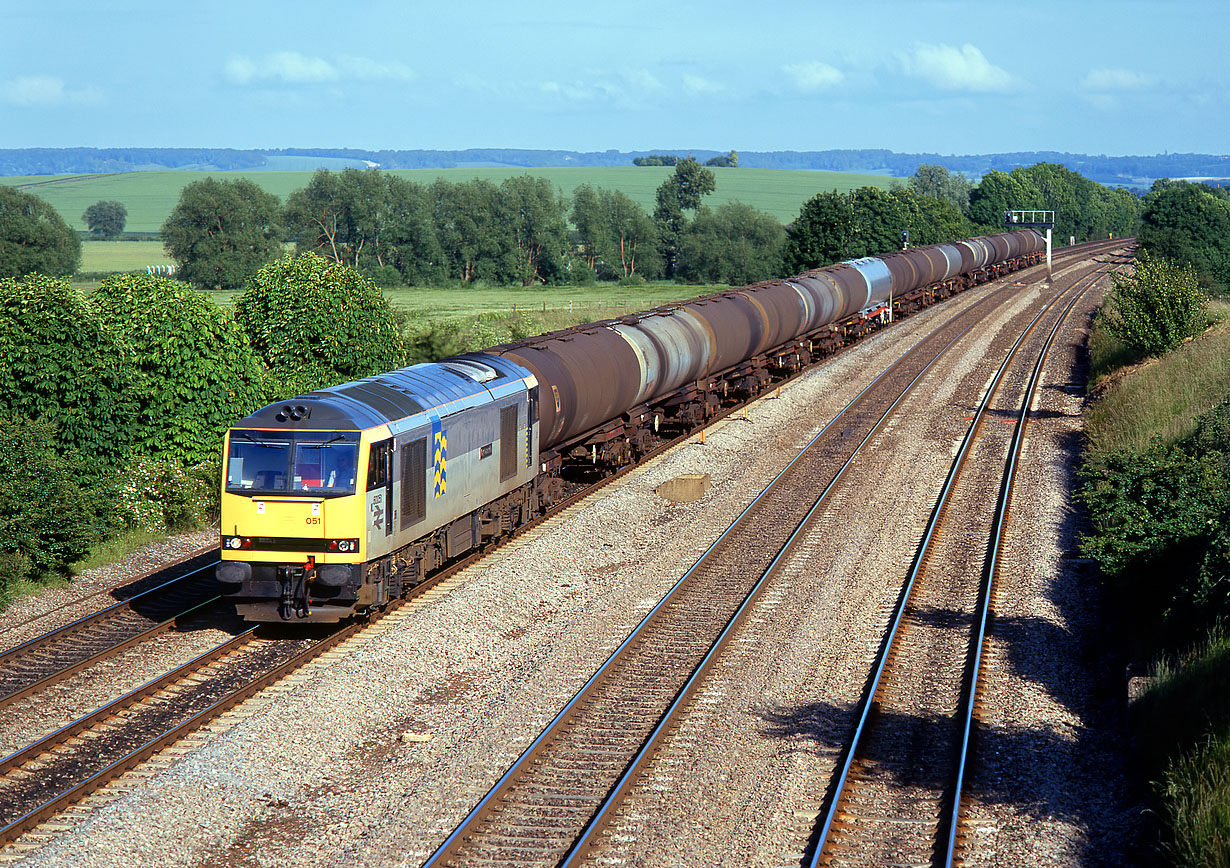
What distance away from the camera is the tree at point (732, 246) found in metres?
128

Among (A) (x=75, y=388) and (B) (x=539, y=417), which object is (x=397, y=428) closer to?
(B) (x=539, y=417)

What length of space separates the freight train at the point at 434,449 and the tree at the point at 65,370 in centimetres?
815

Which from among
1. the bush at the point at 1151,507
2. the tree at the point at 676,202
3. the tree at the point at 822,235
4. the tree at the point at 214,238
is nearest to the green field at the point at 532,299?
the tree at the point at 214,238

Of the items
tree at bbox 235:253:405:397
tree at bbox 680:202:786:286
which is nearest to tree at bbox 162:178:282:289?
tree at bbox 680:202:786:286

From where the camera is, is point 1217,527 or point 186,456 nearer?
point 1217,527

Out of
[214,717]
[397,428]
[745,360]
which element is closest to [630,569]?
[397,428]

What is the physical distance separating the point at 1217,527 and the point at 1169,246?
277 ft

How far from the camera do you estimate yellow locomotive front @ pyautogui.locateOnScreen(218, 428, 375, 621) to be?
16.5m

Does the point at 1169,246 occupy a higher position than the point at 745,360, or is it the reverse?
the point at 1169,246

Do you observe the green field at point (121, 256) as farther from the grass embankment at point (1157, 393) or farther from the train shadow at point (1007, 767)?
the train shadow at point (1007, 767)

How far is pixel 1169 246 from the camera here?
9094 cm

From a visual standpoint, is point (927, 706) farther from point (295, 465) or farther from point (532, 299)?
point (532, 299)

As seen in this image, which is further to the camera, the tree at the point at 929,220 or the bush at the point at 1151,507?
the tree at the point at 929,220

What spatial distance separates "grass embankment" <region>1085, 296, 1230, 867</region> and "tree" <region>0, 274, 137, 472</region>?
66.6 feet
